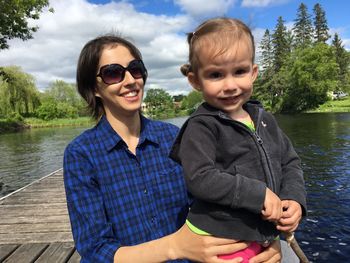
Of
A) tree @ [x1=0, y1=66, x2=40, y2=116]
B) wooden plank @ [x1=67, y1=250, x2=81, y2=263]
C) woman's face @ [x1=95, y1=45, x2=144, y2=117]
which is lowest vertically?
wooden plank @ [x1=67, y1=250, x2=81, y2=263]

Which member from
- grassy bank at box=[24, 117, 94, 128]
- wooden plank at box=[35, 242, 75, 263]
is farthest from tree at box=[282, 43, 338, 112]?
wooden plank at box=[35, 242, 75, 263]

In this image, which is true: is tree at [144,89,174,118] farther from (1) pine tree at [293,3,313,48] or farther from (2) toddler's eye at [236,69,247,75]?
(2) toddler's eye at [236,69,247,75]

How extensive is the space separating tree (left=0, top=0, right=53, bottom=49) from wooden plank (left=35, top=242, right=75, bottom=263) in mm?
15623

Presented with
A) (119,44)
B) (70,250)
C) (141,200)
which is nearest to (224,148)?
(141,200)

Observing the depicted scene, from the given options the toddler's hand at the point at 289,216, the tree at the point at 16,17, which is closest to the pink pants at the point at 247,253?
the toddler's hand at the point at 289,216

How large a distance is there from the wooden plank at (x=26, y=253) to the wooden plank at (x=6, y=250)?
0.05m

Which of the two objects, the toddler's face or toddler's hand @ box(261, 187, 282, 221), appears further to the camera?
the toddler's face

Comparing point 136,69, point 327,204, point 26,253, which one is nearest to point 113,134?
point 136,69

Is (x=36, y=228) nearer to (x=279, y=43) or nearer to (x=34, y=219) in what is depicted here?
(x=34, y=219)

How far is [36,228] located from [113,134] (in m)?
4.14

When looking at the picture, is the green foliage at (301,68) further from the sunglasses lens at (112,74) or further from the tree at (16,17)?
the sunglasses lens at (112,74)

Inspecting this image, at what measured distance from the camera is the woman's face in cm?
211

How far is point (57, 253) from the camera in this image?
4324mm

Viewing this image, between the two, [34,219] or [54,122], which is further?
[54,122]
